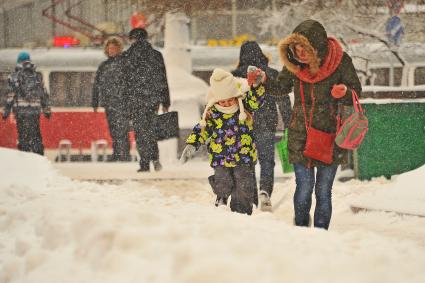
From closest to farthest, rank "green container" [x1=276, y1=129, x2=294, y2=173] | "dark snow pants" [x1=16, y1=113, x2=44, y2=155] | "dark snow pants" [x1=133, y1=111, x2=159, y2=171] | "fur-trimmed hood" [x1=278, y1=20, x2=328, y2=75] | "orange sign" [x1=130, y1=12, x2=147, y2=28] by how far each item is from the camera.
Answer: "fur-trimmed hood" [x1=278, y1=20, x2=328, y2=75] → "green container" [x1=276, y1=129, x2=294, y2=173] → "dark snow pants" [x1=133, y1=111, x2=159, y2=171] → "dark snow pants" [x1=16, y1=113, x2=44, y2=155] → "orange sign" [x1=130, y1=12, x2=147, y2=28]

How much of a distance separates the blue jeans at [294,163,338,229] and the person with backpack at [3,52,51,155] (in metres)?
7.40

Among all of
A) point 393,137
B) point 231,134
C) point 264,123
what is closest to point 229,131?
point 231,134

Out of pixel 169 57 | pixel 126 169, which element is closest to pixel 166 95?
pixel 126 169

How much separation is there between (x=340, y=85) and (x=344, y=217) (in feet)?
9.13

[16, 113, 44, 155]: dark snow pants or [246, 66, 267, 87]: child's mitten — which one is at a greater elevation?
[246, 66, 267, 87]: child's mitten

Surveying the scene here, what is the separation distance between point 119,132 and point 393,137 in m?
4.43

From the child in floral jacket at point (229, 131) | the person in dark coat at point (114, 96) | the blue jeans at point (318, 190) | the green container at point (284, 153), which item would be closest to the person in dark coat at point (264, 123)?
the green container at point (284, 153)

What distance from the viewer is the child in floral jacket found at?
24.2 feet

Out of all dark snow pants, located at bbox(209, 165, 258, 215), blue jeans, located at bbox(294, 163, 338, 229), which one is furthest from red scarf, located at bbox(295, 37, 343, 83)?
dark snow pants, located at bbox(209, 165, 258, 215)

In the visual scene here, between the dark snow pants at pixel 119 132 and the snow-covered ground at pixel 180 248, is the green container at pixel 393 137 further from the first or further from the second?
the snow-covered ground at pixel 180 248

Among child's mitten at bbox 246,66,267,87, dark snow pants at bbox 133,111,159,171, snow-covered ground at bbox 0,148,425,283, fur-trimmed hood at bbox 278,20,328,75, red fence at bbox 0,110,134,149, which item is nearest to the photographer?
snow-covered ground at bbox 0,148,425,283

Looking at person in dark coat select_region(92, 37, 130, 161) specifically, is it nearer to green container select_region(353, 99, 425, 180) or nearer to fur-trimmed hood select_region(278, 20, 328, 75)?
green container select_region(353, 99, 425, 180)

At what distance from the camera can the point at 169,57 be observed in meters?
15.4

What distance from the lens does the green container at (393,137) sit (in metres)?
11.2
